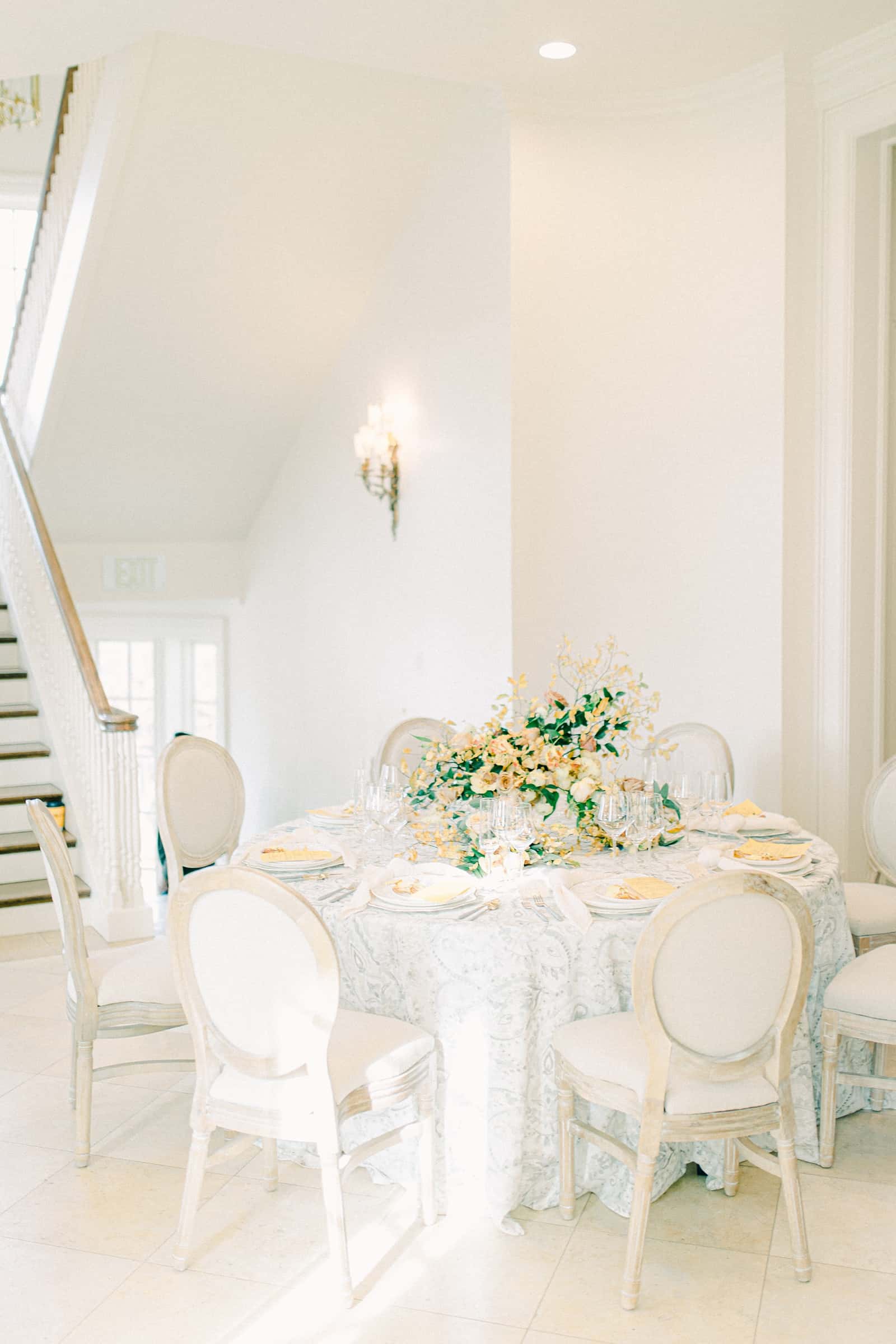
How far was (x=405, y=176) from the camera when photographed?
568cm

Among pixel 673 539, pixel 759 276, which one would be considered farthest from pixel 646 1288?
pixel 759 276

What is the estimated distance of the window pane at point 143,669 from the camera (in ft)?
30.0

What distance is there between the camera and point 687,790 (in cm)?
375

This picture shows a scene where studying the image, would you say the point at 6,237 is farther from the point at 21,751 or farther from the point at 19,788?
the point at 19,788

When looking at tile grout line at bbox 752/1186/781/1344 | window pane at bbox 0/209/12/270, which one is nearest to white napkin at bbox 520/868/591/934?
tile grout line at bbox 752/1186/781/1344

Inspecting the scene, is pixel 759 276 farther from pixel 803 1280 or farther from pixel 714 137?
pixel 803 1280

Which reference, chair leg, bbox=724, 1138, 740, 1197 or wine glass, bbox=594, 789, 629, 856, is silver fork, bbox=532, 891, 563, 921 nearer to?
wine glass, bbox=594, 789, 629, 856

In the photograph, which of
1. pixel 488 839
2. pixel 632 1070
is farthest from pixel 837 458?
pixel 632 1070

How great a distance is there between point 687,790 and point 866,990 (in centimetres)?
82

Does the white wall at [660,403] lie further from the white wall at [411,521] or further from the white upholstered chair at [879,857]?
the white upholstered chair at [879,857]

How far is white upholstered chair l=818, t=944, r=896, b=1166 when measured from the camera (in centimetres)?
316

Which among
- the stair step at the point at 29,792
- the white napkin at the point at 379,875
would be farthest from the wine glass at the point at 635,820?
the stair step at the point at 29,792

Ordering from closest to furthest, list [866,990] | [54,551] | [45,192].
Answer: [866,990]
[54,551]
[45,192]

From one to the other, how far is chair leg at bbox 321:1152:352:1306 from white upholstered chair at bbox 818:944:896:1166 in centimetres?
138
